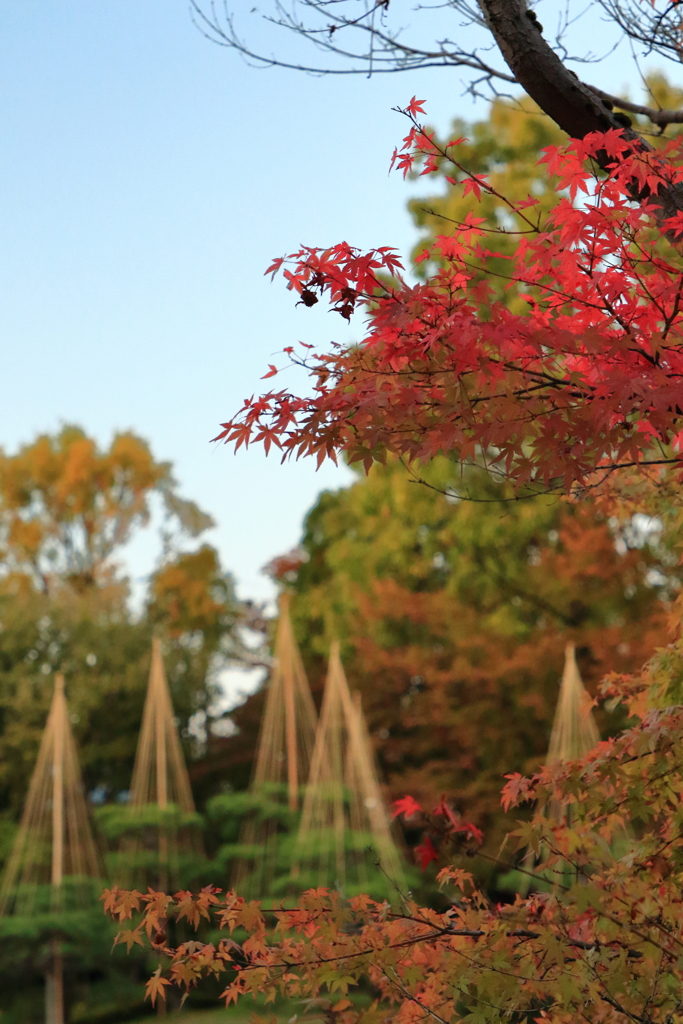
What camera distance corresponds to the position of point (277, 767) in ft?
43.1

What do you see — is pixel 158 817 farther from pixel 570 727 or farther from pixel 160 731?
pixel 570 727

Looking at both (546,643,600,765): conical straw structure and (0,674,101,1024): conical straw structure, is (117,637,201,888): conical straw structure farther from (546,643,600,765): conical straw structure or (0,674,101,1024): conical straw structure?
(546,643,600,765): conical straw structure

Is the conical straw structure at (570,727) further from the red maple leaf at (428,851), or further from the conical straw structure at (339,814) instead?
the red maple leaf at (428,851)

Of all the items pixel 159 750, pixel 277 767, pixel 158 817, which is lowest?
pixel 158 817

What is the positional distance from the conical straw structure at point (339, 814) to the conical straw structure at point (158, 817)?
1.61 m

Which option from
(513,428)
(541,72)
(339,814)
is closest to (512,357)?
(513,428)

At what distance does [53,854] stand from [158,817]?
124 cm

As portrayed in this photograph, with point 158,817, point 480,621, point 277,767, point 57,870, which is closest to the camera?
point 57,870

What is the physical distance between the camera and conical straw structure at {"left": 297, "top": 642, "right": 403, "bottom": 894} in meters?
11.5

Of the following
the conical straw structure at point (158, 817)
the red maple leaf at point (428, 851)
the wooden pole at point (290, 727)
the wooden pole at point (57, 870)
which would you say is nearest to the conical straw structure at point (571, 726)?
the wooden pole at point (290, 727)

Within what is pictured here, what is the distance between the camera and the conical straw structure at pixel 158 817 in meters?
12.2

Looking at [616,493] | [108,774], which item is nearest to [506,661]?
[108,774]

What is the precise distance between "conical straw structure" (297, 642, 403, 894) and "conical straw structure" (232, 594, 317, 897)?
486 millimetres

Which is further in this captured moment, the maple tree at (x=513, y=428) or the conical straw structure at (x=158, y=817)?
the conical straw structure at (x=158, y=817)
